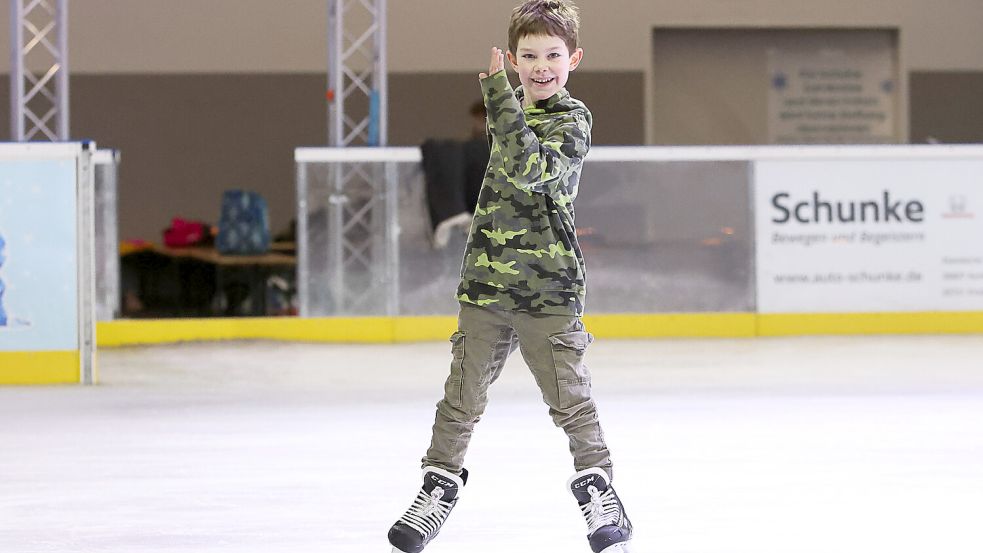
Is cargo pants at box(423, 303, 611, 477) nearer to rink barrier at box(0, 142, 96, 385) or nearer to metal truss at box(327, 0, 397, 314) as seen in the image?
rink barrier at box(0, 142, 96, 385)

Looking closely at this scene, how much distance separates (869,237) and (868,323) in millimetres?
579

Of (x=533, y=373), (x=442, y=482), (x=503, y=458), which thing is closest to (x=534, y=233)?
(x=533, y=373)

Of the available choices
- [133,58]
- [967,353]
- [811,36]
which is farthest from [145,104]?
[967,353]

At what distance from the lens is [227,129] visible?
54.9 ft

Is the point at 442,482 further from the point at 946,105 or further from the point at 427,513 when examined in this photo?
the point at 946,105

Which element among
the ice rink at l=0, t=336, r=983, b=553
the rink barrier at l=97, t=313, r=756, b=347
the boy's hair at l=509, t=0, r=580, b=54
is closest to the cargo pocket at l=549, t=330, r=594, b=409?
the ice rink at l=0, t=336, r=983, b=553

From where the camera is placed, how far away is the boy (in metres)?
3.15

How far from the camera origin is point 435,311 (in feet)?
34.3

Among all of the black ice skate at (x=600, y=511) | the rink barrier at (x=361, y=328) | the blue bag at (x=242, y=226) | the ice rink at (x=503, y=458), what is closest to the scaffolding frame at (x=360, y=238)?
the rink barrier at (x=361, y=328)

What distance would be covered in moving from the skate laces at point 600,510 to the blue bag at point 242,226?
416 inches

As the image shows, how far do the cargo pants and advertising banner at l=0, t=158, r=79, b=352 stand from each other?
5106mm

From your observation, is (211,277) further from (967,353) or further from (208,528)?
(208,528)

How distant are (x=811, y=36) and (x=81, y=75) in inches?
308

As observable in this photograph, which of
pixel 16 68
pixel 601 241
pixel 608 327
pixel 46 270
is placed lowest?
pixel 608 327
